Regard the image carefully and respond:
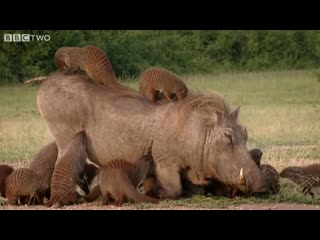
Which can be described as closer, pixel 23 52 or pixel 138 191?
pixel 138 191

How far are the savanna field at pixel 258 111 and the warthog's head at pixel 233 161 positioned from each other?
1.54 m

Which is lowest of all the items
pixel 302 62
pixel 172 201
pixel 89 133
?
pixel 172 201

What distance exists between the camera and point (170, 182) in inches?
309

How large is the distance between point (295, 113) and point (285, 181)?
138 centimetres

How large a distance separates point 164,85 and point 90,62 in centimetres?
74

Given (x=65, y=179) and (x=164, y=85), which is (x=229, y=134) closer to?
(x=164, y=85)

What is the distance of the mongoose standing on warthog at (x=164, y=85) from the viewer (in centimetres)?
829

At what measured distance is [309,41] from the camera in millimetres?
9594

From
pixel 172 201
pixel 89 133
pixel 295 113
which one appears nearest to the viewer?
pixel 172 201

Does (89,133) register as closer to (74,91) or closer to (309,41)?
(74,91)

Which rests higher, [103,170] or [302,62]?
[302,62]

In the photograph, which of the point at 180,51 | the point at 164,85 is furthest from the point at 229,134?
the point at 180,51

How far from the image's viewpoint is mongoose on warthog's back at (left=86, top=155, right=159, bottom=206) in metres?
7.55

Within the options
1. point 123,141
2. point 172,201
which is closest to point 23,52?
point 123,141
